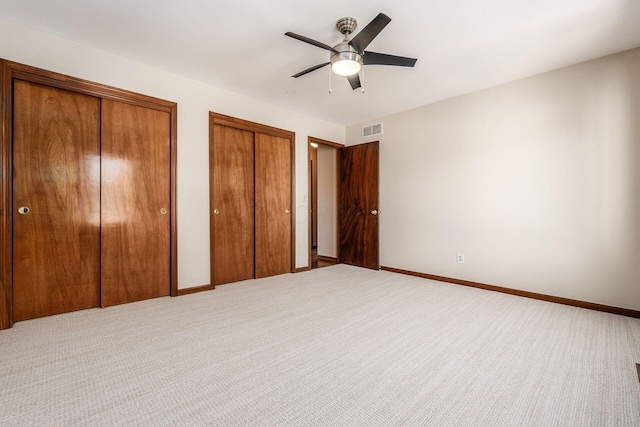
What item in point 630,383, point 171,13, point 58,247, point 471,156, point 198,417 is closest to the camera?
point 198,417

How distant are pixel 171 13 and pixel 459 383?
11.0 ft

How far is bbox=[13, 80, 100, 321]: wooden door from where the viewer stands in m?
2.47

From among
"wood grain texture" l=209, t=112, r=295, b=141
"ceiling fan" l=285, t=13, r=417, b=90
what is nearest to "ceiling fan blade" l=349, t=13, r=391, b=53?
"ceiling fan" l=285, t=13, r=417, b=90

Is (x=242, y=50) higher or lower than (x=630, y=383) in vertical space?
higher

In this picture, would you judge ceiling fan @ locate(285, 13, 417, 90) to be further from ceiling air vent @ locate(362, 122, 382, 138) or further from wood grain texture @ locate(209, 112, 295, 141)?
ceiling air vent @ locate(362, 122, 382, 138)

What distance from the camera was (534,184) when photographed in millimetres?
3279

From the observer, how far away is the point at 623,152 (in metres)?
2.76

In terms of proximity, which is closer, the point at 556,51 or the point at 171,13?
the point at 171,13

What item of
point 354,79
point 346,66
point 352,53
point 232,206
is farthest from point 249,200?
point 352,53

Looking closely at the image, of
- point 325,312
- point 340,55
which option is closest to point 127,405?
point 325,312

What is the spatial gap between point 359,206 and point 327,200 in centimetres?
94

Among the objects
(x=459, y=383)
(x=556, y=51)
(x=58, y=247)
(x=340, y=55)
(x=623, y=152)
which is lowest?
(x=459, y=383)

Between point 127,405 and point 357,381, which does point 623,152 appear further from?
point 127,405

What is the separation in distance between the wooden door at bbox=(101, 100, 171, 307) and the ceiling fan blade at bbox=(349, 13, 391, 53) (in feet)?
7.64
